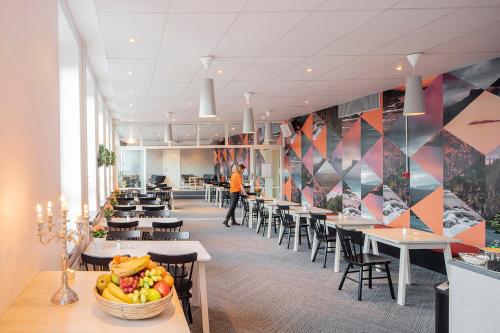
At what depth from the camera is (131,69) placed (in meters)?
6.54

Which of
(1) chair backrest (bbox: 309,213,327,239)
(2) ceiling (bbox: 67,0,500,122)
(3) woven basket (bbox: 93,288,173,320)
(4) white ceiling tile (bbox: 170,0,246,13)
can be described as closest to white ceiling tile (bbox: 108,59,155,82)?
(2) ceiling (bbox: 67,0,500,122)

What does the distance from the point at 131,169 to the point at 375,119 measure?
988cm

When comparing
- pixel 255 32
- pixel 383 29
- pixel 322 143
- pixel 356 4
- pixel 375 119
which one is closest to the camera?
pixel 356 4

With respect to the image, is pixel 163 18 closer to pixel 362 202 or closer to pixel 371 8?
pixel 371 8

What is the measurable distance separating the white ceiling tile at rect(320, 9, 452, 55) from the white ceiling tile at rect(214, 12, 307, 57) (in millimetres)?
808

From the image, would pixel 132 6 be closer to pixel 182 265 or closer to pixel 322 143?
pixel 182 265

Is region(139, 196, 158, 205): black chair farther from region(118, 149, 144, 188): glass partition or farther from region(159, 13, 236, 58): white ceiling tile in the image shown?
region(159, 13, 236, 58): white ceiling tile

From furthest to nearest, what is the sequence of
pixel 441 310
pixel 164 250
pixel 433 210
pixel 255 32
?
1. pixel 433 210
2. pixel 255 32
3. pixel 164 250
4. pixel 441 310

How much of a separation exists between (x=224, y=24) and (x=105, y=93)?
5.73 m

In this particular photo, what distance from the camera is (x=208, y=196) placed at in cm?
1912

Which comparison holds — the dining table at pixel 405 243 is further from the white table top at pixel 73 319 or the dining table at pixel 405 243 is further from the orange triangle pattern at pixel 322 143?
the orange triangle pattern at pixel 322 143

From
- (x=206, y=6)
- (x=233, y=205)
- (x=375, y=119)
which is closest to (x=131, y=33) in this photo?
(x=206, y=6)

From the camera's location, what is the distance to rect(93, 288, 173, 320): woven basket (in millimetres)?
2092

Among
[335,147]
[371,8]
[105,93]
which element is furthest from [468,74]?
[105,93]
